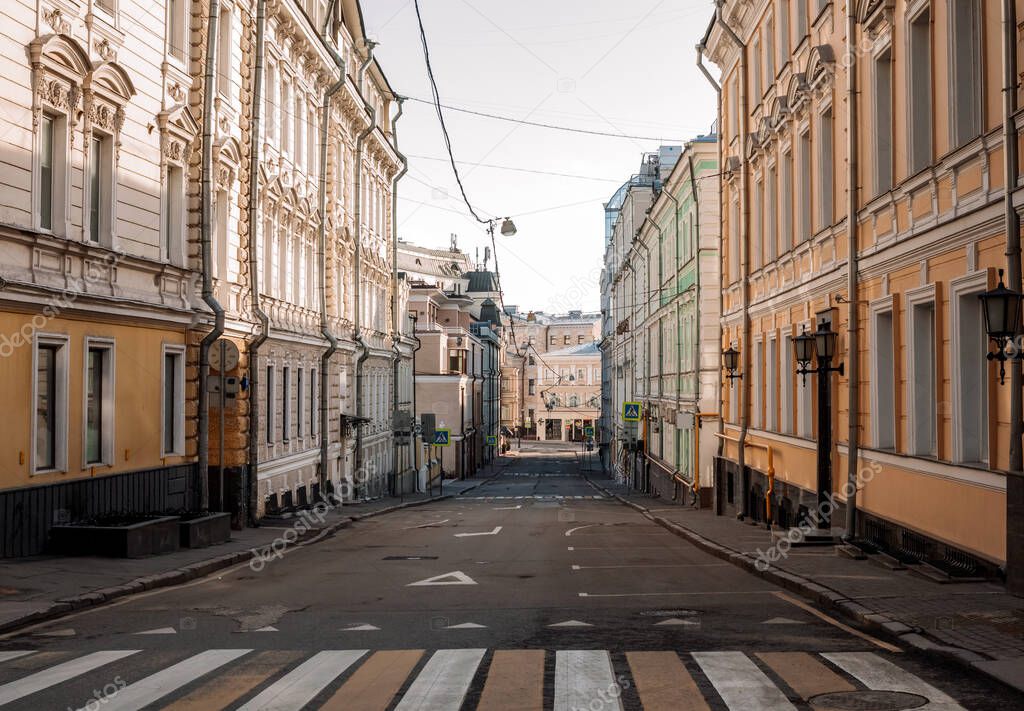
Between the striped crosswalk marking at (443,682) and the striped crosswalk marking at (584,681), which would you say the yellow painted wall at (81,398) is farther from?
the striped crosswalk marking at (584,681)

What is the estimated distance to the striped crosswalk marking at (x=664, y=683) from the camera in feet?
22.4

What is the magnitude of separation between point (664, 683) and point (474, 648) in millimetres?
1910

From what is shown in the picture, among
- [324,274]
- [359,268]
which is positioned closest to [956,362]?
[324,274]

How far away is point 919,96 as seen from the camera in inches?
520

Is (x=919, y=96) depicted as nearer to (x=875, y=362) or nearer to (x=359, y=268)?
(x=875, y=362)

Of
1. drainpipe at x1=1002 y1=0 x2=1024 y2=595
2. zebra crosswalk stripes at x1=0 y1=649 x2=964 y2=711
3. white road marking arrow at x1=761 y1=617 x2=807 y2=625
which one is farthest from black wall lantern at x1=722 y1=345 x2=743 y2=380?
zebra crosswalk stripes at x1=0 y1=649 x2=964 y2=711

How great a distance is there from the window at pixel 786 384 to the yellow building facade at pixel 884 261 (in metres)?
0.04

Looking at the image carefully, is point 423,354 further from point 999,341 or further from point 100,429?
point 999,341

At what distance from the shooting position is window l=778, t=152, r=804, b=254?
20297 millimetres

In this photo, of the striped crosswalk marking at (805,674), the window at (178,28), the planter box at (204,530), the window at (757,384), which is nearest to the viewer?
the striped crosswalk marking at (805,674)

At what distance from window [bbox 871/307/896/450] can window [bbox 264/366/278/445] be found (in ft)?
45.7

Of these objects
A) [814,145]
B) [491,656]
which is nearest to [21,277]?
[491,656]

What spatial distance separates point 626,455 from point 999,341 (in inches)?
1663

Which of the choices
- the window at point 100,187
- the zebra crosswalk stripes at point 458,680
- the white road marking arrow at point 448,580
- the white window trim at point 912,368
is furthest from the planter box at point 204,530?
the white window trim at point 912,368
